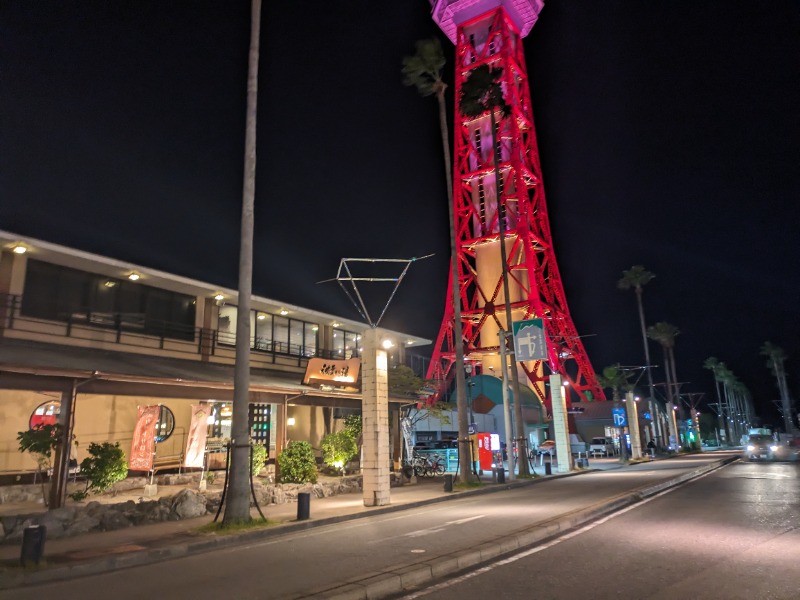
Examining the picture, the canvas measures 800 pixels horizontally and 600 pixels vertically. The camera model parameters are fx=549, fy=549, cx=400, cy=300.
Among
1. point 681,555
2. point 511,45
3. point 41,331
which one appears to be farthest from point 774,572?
point 511,45

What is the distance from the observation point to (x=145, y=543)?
1035 centimetres

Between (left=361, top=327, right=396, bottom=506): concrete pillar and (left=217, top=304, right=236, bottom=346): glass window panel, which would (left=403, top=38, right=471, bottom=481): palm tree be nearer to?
(left=361, top=327, right=396, bottom=506): concrete pillar

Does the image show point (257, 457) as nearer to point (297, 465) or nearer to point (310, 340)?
point (297, 465)

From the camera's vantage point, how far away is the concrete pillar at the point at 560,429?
30.0m

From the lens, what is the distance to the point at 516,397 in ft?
81.5

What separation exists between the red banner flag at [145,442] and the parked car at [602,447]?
39487 mm

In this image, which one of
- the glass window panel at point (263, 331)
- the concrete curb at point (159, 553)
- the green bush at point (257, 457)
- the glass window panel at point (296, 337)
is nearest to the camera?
the concrete curb at point (159, 553)

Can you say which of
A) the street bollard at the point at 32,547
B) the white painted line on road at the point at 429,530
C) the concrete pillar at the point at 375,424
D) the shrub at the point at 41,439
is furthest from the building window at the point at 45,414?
the white painted line on road at the point at 429,530

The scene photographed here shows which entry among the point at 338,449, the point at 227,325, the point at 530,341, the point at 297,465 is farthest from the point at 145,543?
the point at 530,341

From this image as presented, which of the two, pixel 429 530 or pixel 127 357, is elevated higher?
pixel 127 357

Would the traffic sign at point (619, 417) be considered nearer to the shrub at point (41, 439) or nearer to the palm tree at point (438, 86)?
the palm tree at point (438, 86)

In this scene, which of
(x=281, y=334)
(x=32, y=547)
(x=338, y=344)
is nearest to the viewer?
(x=32, y=547)

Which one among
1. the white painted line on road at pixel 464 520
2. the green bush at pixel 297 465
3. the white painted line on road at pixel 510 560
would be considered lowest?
the white painted line on road at pixel 464 520

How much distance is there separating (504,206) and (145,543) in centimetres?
5293
